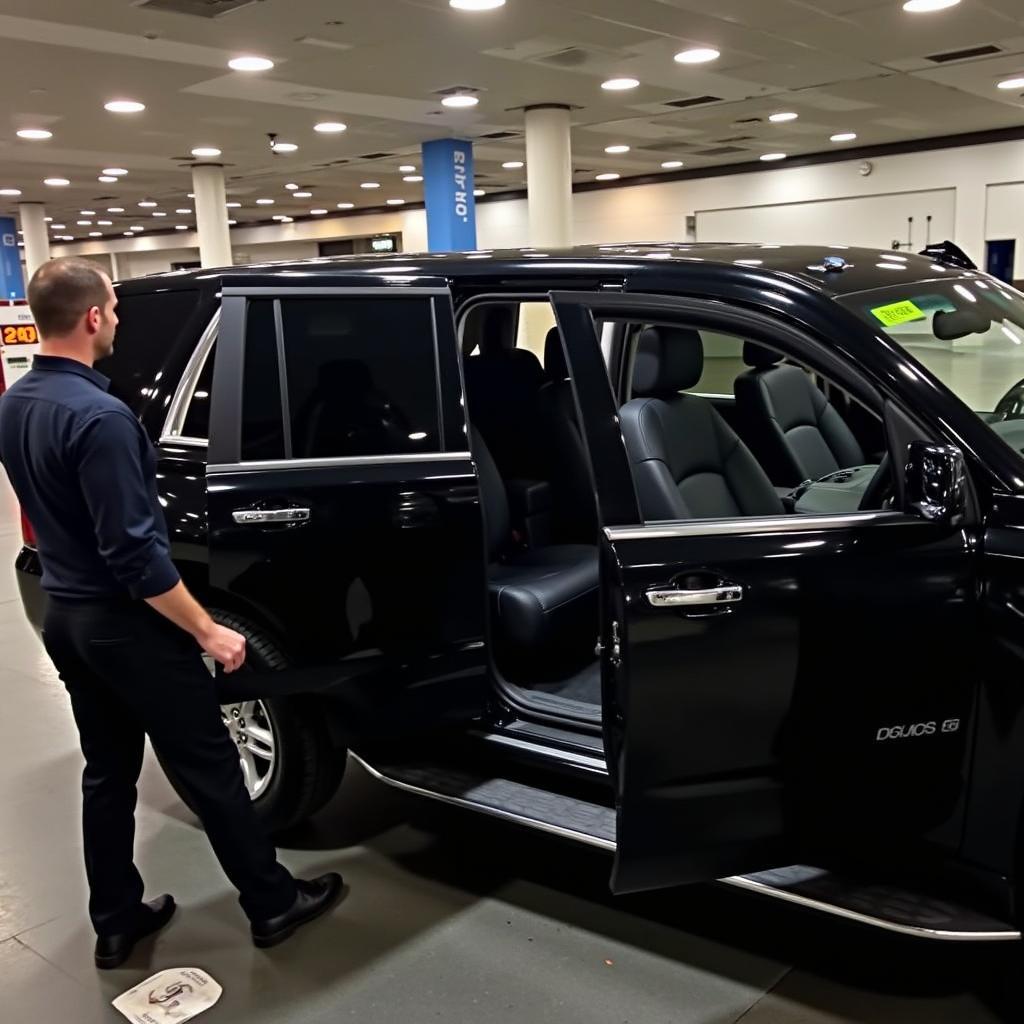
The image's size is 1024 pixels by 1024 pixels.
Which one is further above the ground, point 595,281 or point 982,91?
point 982,91

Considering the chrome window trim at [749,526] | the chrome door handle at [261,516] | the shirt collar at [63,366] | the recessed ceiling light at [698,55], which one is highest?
the recessed ceiling light at [698,55]

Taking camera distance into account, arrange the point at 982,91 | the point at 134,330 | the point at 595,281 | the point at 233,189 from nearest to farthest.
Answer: the point at 595,281 → the point at 134,330 → the point at 982,91 → the point at 233,189

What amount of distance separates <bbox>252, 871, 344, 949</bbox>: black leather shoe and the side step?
298mm

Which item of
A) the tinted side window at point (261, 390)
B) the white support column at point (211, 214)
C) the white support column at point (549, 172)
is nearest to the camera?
the tinted side window at point (261, 390)

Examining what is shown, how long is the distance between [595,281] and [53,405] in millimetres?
1209

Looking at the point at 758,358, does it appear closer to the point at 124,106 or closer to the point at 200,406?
the point at 200,406

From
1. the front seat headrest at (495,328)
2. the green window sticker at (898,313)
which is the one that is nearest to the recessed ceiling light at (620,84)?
the front seat headrest at (495,328)

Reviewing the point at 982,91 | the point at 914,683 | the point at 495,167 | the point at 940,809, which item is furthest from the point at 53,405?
the point at 495,167

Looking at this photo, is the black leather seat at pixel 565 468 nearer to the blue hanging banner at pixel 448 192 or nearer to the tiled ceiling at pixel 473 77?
the tiled ceiling at pixel 473 77

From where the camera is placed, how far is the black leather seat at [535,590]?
A: 290 cm

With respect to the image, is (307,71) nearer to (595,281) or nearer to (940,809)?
(595,281)

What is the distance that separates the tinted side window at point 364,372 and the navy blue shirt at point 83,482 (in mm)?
533

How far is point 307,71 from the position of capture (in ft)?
24.7

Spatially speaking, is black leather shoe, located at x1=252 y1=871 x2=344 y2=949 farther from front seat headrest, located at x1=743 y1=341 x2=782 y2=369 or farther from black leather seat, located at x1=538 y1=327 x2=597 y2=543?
front seat headrest, located at x1=743 y1=341 x2=782 y2=369
